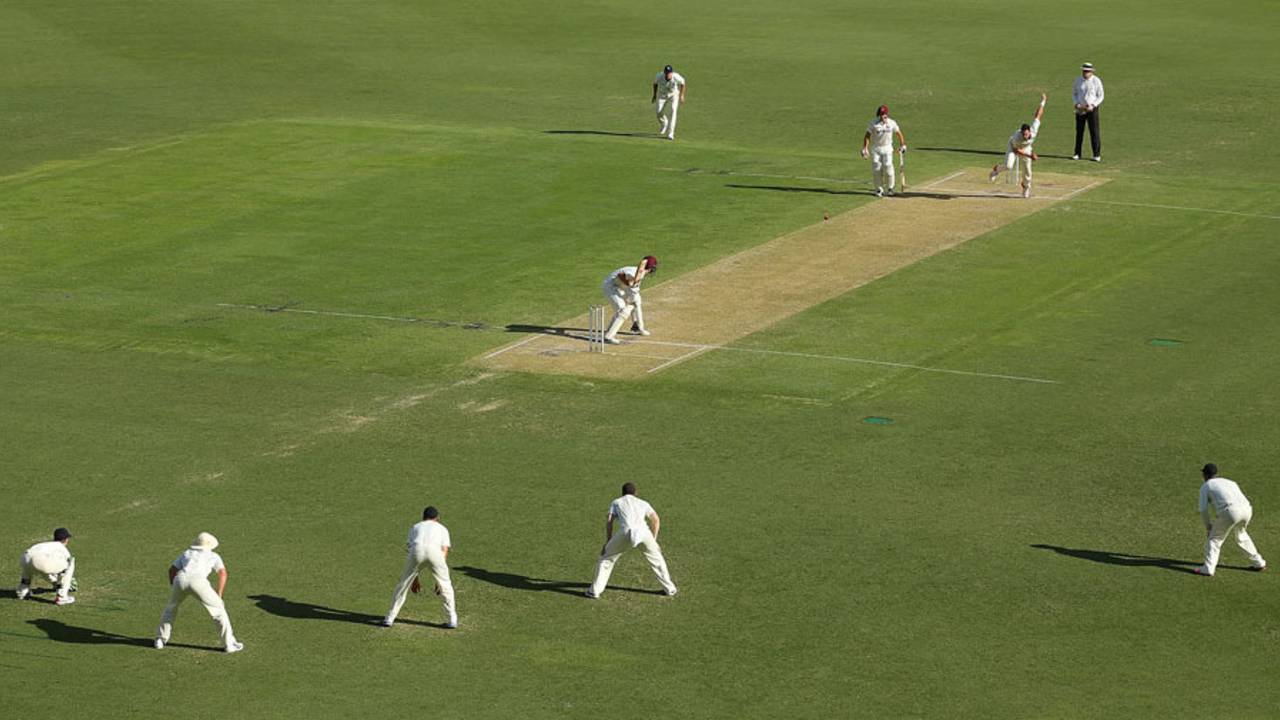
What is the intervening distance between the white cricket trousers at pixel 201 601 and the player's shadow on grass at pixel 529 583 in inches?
155

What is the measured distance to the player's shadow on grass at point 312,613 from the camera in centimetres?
2853

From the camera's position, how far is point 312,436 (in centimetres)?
3669

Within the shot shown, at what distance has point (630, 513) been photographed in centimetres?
2864

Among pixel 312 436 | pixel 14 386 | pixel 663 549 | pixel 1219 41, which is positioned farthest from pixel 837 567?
pixel 1219 41

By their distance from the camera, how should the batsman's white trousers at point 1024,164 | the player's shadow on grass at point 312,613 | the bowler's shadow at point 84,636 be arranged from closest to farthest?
the bowler's shadow at point 84,636 < the player's shadow on grass at point 312,613 < the batsman's white trousers at point 1024,164

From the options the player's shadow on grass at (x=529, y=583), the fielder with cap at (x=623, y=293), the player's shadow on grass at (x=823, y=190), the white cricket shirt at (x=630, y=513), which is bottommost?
the player's shadow on grass at (x=529, y=583)

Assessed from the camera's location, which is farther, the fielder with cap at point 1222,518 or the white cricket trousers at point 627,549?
the fielder with cap at point 1222,518

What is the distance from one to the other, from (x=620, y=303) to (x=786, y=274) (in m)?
7.30

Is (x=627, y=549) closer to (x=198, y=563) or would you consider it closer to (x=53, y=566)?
(x=198, y=563)

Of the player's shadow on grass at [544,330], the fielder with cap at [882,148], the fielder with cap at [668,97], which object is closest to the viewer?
the player's shadow on grass at [544,330]

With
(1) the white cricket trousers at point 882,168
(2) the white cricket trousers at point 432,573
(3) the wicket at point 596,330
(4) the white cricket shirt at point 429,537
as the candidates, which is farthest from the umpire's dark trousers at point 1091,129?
(4) the white cricket shirt at point 429,537

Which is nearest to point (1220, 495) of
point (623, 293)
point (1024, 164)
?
point (623, 293)

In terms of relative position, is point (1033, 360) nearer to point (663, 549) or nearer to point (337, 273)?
point (663, 549)

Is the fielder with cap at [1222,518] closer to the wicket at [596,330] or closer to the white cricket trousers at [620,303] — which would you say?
the wicket at [596,330]
